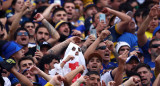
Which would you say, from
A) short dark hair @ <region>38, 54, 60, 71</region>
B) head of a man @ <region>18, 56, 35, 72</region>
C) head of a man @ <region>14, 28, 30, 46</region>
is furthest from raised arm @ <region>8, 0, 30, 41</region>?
short dark hair @ <region>38, 54, 60, 71</region>

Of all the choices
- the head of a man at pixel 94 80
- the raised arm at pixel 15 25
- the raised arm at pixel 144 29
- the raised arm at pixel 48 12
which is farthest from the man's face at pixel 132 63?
the raised arm at pixel 48 12

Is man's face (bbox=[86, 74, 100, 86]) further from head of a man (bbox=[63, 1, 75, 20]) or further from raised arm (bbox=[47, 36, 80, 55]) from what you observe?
head of a man (bbox=[63, 1, 75, 20])

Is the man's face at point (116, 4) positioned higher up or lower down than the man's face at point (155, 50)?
higher up

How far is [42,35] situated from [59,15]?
3.69ft

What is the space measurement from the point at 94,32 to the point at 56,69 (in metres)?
2.02

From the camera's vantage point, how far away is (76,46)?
1180 cm

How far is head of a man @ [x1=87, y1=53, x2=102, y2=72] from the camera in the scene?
38.7 feet

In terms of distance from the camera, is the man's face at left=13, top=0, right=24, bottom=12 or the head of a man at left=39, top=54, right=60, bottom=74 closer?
the head of a man at left=39, top=54, right=60, bottom=74

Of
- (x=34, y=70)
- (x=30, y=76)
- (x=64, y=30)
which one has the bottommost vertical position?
(x=34, y=70)

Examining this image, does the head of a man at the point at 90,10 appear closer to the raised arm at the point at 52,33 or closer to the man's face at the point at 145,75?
the raised arm at the point at 52,33

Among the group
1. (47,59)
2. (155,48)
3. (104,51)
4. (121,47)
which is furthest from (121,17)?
(47,59)

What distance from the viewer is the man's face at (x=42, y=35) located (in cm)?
1336

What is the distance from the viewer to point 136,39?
1346 centimetres

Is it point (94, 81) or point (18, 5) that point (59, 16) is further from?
point (94, 81)
